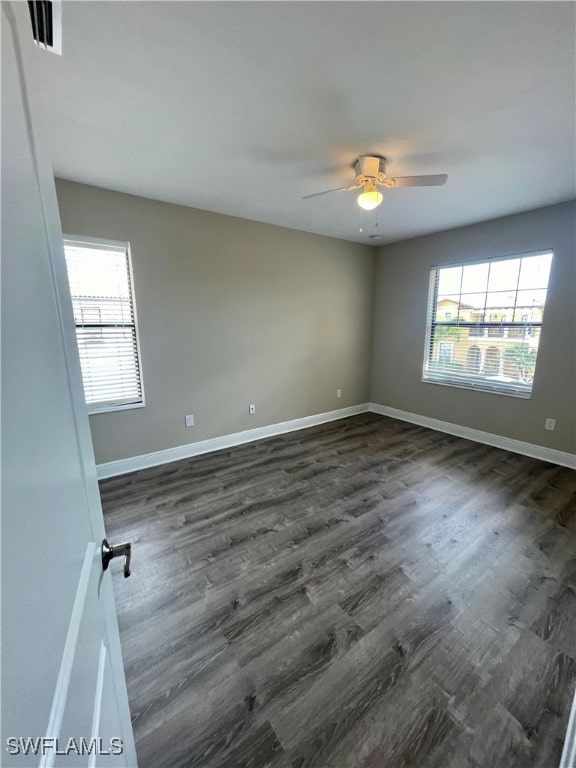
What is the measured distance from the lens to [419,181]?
6.68ft

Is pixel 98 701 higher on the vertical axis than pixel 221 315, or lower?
lower

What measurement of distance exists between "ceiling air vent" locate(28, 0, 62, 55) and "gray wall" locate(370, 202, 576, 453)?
3.92 m

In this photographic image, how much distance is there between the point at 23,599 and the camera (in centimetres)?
37

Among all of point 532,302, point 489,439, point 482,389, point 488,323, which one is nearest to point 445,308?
point 488,323

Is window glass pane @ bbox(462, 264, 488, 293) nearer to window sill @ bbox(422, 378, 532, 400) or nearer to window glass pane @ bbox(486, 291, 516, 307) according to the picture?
window glass pane @ bbox(486, 291, 516, 307)

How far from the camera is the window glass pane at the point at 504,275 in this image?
Answer: 3406 mm

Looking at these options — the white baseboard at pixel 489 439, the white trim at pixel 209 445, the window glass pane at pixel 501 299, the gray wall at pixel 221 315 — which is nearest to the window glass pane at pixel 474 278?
the window glass pane at pixel 501 299

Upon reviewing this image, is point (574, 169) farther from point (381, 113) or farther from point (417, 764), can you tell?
point (417, 764)

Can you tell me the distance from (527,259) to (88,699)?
14.5 feet

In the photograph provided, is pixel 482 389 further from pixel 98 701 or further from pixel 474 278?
pixel 98 701

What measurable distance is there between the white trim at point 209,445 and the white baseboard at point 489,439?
2.68 ft

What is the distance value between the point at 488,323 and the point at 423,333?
0.80 meters

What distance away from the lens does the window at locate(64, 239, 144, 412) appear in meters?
2.70

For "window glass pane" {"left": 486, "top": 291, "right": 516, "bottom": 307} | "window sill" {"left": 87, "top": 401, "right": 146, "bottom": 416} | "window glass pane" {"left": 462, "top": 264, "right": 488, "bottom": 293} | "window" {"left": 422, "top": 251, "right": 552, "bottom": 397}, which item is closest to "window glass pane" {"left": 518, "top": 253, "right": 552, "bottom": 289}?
"window" {"left": 422, "top": 251, "right": 552, "bottom": 397}
